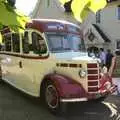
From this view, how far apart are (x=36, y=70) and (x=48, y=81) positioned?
1027 millimetres

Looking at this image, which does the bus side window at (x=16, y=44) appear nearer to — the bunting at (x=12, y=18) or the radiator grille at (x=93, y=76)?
the radiator grille at (x=93, y=76)

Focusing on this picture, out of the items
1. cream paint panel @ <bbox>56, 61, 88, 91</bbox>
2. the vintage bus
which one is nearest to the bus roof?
the vintage bus

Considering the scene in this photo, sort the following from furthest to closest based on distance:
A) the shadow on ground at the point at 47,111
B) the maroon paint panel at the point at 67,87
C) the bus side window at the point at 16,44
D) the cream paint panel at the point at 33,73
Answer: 1. the bus side window at the point at 16,44
2. the cream paint panel at the point at 33,73
3. the shadow on ground at the point at 47,111
4. the maroon paint panel at the point at 67,87

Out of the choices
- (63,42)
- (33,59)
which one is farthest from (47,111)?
(63,42)

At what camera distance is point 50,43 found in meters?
10.7

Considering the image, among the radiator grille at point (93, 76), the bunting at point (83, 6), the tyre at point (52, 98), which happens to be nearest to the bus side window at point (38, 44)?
the tyre at point (52, 98)

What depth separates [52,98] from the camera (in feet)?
32.6

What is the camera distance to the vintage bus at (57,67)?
966 centimetres

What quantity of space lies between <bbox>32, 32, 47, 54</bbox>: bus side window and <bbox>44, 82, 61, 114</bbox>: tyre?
1.01 metres

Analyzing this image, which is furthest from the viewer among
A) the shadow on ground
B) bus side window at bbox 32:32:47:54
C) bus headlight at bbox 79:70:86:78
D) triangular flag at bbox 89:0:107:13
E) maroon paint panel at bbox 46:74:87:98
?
bus side window at bbox 32:32:47:54

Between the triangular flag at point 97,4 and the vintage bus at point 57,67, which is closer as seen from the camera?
the triangular flag at point 97,4

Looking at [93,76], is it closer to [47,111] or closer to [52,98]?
[52,98]

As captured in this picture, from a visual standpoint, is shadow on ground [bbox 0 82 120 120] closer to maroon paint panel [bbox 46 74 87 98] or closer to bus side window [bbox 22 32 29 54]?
maroon paint panel [bbox 46 74 87 98]

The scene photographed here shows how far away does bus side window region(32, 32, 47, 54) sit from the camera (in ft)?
35.1
